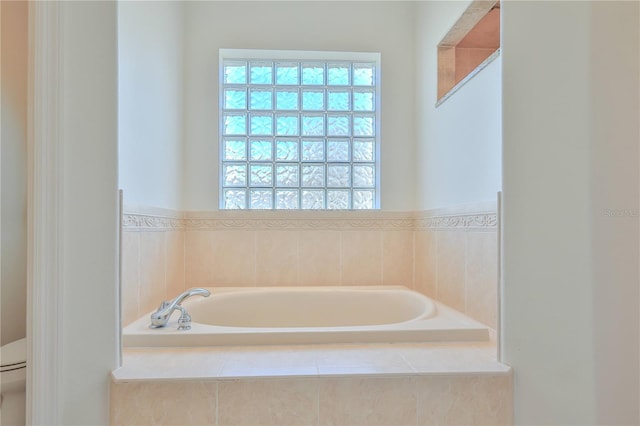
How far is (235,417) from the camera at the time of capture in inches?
40.4

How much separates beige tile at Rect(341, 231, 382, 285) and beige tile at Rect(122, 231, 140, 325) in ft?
4.03

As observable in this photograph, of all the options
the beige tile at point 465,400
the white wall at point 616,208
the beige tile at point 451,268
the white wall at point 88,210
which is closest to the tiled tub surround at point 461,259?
the beige tile at point 451,268

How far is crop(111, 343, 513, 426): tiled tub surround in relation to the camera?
1.02 metres

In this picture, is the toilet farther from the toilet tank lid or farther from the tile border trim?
the tile border trim

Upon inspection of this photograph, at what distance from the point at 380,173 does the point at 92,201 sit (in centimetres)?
178

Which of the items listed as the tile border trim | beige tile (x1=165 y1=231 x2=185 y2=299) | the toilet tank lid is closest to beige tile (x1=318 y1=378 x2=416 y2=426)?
the toilet tank lid

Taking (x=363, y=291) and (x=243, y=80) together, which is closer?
(x=363, y=291)

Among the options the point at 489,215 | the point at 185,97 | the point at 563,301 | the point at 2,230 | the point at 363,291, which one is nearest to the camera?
the point at 563,301

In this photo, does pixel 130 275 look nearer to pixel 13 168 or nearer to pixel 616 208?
pixel 13 168

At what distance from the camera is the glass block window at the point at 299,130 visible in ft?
7.85

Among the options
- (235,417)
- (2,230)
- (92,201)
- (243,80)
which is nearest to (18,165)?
(2,230)

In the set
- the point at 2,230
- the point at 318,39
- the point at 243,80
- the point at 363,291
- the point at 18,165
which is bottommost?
the point at 363,291

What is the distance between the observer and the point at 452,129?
74.1 inches

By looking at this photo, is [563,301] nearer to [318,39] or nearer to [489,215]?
[489,215]
